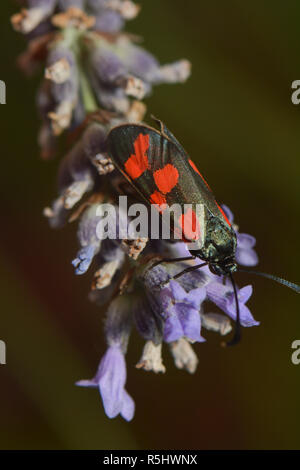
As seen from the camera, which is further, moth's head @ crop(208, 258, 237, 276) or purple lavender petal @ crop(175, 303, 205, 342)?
moth's head @ crop(208, 258, 237, 276)

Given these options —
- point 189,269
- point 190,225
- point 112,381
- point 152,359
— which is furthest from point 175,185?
point 112,381

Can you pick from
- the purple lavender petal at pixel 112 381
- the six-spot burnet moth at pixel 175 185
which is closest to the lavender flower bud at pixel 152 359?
the purple lavender petal at pixel 112 381

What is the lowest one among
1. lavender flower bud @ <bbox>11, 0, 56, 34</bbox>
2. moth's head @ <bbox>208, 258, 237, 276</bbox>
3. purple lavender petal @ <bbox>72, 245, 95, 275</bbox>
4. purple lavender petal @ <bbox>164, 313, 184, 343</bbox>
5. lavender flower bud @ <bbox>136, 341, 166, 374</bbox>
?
lavender flower bud @ <bbox>136, 341, 166, 374</bbox>

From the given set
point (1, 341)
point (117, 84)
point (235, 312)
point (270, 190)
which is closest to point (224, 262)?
point (235, 312)

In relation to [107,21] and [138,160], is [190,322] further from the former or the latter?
[107,21]

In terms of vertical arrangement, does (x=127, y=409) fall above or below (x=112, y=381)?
below

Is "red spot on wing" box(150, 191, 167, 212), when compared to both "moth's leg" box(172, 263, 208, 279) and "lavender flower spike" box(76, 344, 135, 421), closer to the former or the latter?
"moth's leg" box(172, 263, 208, 279)

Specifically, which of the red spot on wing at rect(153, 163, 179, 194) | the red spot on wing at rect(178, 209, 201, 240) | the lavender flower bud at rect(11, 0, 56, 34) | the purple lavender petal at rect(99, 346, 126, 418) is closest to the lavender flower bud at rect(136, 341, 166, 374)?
the purple lavender petal at rect(99, 346, 126, 418)
